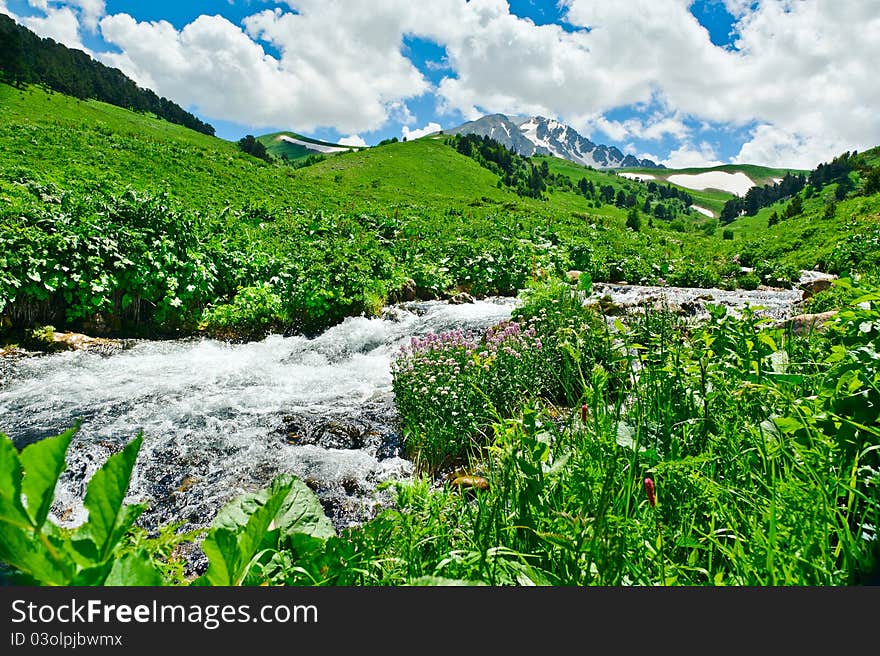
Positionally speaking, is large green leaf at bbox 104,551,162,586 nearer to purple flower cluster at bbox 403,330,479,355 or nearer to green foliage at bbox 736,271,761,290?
purple flower cluster at bbox 403,330,479,355

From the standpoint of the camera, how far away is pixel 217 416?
671 cm

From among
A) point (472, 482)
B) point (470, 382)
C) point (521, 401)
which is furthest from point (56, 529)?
point (470, 382)

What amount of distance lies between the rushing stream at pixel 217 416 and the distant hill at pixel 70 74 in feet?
299

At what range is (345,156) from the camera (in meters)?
80.9

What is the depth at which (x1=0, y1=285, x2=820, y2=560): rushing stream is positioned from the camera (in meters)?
5.00

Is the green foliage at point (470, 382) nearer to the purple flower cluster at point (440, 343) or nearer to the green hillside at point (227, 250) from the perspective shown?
the purple flower cluster at point (440, 343)

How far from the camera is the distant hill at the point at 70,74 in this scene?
250 feet

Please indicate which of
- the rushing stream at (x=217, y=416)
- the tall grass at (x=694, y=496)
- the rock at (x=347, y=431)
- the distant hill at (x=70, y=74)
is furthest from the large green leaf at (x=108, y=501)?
the distant hill at (x=70, y=74)

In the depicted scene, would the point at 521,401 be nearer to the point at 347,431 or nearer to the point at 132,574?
the point at 347,431

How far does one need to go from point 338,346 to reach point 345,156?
256ft

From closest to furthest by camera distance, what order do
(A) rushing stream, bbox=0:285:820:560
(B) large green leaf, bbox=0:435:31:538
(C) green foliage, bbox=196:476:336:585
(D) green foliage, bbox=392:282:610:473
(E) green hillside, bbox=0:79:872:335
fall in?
(B) large green leaf, bbox=0:435:31:538, (C) green foliage, bbox=196:476:336:585, (A) rushing stream, bbox=0:285:820:560, (D) green foliage, bbox=392:282:610:473, (E) green hillside, bbox=0:79:872:335

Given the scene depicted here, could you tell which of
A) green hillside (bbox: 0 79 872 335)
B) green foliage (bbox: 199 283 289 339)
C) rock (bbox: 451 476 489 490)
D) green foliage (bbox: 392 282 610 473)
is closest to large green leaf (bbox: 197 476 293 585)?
rock (bbox: 451 476 489 490)

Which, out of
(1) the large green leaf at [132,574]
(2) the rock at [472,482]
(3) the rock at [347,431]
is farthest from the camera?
(3) the rock at [347,431]

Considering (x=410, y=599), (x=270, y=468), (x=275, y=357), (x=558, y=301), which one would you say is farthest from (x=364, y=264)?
(x=410, y=599)
